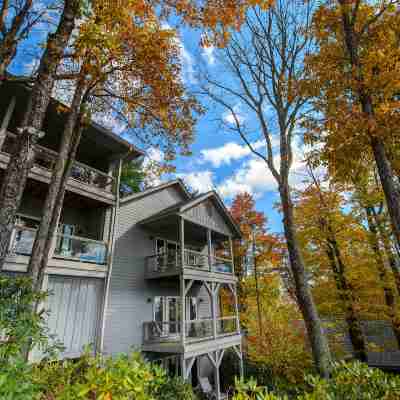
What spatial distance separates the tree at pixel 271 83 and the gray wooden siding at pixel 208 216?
4.52 m

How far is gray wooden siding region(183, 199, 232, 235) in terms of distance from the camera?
13141 millimetres

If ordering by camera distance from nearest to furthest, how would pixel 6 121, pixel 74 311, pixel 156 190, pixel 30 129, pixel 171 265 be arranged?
pixel 30 129
pixel 6 121
pixel 74 311
pixel 171 265
pixel 156 190

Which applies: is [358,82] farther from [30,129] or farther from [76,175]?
[76,175]

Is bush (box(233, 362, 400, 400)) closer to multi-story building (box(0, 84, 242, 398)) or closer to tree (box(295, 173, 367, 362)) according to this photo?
multi-story building (box(0, 84, 242, 398))

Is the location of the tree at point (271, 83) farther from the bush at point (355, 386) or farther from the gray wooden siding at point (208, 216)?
the bush at point (355, 386)

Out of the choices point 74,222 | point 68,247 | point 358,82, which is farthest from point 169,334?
point 358,82

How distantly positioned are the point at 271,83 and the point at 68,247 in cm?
1007

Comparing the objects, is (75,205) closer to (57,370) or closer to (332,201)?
(57,370)

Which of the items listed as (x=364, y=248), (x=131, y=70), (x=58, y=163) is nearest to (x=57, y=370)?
(x=58, y=163)

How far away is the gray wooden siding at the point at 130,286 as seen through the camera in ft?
34.8

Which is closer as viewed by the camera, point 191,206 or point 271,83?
point 271,83

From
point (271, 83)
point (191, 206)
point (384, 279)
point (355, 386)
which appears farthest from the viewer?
point (191, 206)

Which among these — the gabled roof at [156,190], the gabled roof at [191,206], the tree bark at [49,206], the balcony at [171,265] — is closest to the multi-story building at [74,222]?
the tree bark at [49,206]

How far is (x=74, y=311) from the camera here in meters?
9.03
